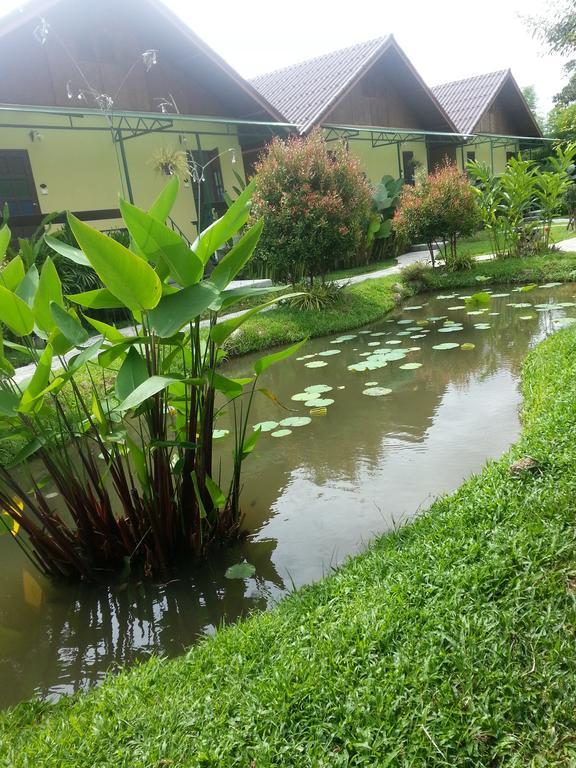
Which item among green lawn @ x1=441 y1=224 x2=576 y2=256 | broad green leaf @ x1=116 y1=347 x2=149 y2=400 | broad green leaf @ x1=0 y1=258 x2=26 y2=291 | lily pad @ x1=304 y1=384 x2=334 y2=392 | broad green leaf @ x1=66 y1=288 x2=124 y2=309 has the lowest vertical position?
lily pad @ x1=304 y1=384 x2=334 y2=392

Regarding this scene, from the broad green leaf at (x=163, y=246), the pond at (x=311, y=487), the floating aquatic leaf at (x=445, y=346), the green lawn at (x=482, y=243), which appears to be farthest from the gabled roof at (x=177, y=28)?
the broad green leaf at (x=163, y=246)

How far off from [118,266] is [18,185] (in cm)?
1031

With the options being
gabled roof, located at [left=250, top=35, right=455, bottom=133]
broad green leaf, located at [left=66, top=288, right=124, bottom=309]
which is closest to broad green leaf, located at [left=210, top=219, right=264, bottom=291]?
broad green leaf, located at [left=66, top=288, right=124, bottom=309]

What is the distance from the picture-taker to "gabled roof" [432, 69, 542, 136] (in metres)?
20.9

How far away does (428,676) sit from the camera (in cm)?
176

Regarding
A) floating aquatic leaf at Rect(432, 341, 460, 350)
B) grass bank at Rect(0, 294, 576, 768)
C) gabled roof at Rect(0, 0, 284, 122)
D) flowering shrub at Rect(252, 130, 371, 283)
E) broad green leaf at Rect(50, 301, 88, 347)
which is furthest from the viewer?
gabled roof at Rect(0, 0, 284, 122)

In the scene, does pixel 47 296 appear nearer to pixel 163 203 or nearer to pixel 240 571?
pixel 163 203

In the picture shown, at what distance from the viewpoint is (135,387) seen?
7.25 feet

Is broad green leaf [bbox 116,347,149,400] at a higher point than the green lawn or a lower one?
higher

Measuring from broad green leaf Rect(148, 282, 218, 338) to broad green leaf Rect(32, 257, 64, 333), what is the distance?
43cm

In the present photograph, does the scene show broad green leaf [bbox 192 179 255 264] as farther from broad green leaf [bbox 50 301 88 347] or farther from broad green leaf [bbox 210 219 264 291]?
broad green leaf [bbox 50 301 88 347]

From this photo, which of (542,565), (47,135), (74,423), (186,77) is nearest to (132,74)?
(186,77)

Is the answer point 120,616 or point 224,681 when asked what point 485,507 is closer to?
point 224,681

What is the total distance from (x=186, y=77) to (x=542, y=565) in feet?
42.3
